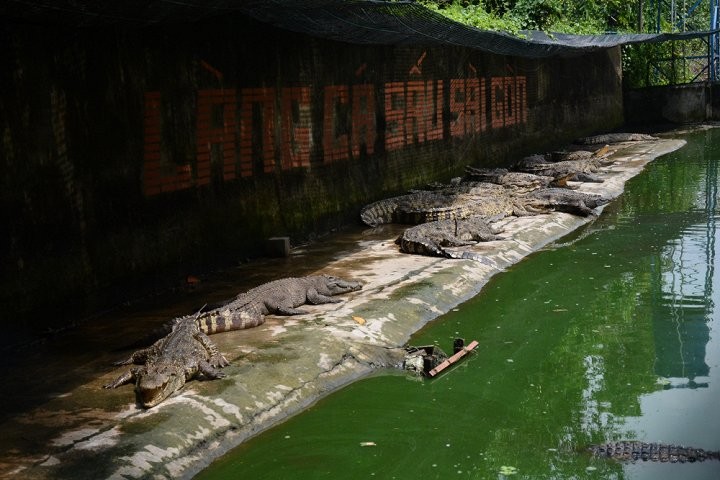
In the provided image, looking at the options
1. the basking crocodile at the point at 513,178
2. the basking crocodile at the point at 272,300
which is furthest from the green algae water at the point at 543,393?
the basking crocodile at the point at 513,178

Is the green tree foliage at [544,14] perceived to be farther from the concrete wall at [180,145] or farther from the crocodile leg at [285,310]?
the crocodile leg at [285,310]

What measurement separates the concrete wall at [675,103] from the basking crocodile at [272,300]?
68.1 feet

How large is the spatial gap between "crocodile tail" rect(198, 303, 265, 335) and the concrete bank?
3.5 inches

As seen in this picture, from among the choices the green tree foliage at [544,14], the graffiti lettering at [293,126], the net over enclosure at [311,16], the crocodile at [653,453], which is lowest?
the crocodile at [653,453]

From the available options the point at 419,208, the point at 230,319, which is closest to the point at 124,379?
the point at 230,319

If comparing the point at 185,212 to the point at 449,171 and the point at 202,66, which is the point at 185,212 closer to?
the point at 202,66

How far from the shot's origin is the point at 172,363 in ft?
19.3

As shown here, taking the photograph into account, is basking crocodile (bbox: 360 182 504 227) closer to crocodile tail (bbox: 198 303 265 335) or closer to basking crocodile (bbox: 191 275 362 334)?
basking crocodile (bbox: 191 275 362 334)

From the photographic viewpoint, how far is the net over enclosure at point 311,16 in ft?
22.1

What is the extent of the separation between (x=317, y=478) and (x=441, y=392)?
5.09 feet

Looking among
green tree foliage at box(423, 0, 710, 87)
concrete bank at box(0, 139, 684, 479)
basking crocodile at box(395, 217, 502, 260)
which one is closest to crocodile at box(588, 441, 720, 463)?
concrete bank at box(0, 139, 684, 479)

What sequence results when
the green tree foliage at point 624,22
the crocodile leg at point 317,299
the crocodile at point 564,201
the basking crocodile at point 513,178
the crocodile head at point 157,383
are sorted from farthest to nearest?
the green tree foliage at point 624,22
the basking crocodile at point 513,178
the crocodile at point 564,201
the crocodile leg at point 317,299
the crocodile head at point 157,383

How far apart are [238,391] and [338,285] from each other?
2.62 m

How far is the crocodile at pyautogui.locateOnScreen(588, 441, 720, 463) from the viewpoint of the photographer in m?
5.18
